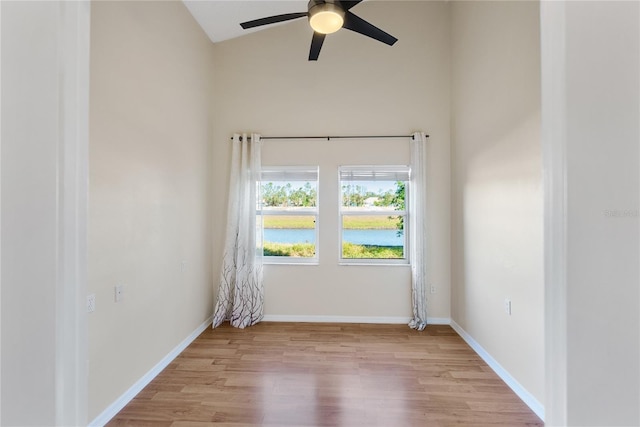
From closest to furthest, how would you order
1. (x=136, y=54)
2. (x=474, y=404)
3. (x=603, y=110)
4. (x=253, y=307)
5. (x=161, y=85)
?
(x=603, y=110) → (x=474, y=404) → (x=136, y=54) → (x=161, y=85) → (x=253, y=307)

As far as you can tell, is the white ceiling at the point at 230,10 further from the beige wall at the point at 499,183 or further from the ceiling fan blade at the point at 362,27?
the beige wall at the point at 499,183

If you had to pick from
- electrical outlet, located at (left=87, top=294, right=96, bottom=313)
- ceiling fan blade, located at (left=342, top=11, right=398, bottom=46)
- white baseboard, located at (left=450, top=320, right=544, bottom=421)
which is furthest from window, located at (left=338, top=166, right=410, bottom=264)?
electrical outlet, located at (left=87, top=294, right=96, bottom=313)

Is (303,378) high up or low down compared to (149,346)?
down

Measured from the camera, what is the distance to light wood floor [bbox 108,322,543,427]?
5.98ft

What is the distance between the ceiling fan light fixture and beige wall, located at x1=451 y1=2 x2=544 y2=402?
4.46 ft

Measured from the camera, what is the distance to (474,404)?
1954 millimetres

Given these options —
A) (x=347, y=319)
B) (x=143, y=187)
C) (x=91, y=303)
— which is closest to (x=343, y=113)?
(x=143, y=187)

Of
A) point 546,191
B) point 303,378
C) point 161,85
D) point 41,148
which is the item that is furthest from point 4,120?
point 303,378

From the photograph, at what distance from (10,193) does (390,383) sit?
8.02ft

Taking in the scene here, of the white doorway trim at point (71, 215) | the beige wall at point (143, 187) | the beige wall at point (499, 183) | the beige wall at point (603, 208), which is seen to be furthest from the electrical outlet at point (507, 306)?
the beige wall at point (143, 187)

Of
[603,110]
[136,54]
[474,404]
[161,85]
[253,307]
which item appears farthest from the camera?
[253,307]

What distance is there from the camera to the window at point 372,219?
11.5ft

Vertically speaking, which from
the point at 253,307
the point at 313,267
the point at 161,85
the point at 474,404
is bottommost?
the point at 474,404

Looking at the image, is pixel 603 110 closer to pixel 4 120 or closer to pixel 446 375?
pixel 4 120
